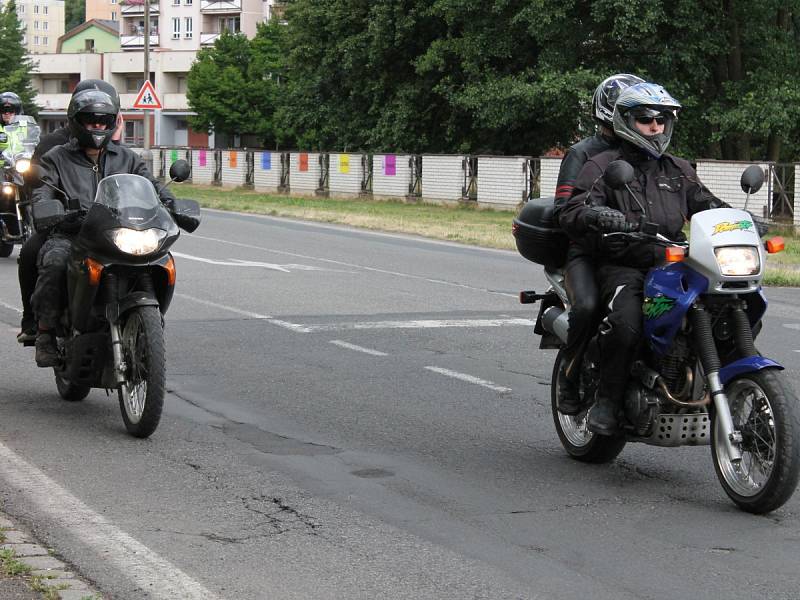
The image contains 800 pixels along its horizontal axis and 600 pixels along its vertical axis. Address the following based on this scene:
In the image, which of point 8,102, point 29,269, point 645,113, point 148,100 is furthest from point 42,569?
point 148,100

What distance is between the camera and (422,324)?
1287cm

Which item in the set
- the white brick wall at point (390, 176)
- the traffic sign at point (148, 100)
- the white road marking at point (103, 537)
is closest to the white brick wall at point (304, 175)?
the white brick wall at point (390, 176)

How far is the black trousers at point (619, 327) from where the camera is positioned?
21.2 ft

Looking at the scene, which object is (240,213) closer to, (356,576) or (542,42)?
(542,42)

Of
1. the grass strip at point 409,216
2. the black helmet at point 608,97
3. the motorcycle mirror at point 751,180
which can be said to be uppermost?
the black helmet at point 608,97

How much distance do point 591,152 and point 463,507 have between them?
74.5 inches

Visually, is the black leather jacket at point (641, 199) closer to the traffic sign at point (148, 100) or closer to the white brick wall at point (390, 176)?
the traffic sign at point (148, 100)

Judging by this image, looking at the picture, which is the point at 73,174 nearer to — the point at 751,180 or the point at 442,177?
the point at 751,180

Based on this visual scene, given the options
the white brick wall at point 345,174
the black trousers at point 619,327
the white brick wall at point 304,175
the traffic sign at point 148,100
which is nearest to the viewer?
the black trousers at point 619,327

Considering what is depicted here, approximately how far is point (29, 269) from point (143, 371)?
144 cm

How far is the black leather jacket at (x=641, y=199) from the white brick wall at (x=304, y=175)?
39405 millimetres

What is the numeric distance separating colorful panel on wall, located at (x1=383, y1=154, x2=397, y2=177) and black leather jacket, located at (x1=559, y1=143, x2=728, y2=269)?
116 feet

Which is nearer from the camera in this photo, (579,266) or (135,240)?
(579,266)

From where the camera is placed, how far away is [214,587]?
5.03 metres
